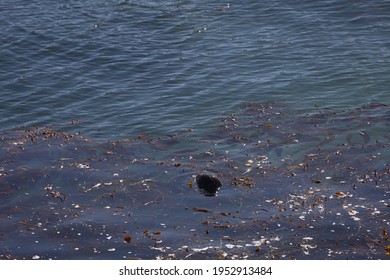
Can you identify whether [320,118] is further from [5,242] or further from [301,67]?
[5,242]

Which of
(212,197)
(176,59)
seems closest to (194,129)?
(212,197)

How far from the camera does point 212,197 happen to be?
17422 mm

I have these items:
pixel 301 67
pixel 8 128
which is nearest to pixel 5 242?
pixel 8 128

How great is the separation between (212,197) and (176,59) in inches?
490

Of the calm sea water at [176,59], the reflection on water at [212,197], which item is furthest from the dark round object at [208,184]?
the calm sea water at [176,59]

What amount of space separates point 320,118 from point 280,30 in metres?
9.76

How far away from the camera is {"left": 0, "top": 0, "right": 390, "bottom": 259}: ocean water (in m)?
15.8

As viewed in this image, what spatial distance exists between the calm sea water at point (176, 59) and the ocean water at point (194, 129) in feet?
0.29

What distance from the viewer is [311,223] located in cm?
1596

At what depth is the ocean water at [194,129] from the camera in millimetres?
15812

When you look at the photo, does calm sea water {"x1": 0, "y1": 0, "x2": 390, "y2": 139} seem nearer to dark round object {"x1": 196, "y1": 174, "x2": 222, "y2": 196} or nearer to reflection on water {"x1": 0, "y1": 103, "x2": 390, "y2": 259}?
reflection on water {"x1": 0, "y1": 103, "x2": 390, "y2": 259}

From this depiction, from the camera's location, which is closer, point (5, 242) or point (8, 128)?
point (5, 242)
